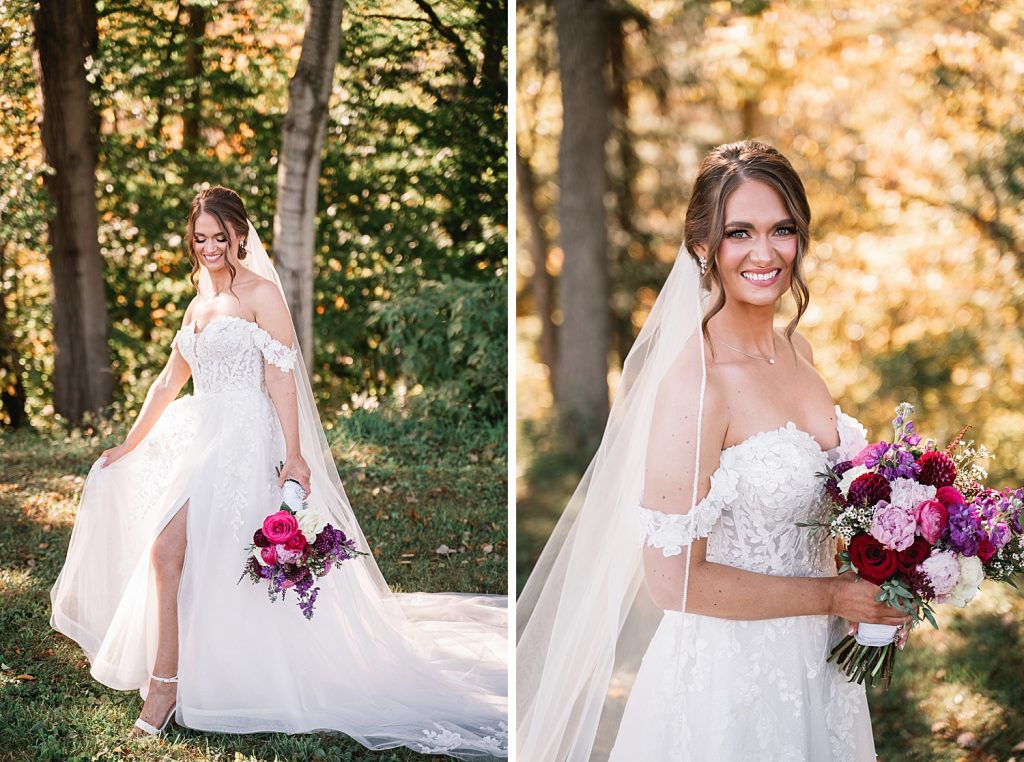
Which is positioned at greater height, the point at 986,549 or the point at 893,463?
the point at 893,463

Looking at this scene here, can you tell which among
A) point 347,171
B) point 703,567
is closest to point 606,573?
point 703,567

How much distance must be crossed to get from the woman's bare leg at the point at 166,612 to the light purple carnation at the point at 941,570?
2.69 meters

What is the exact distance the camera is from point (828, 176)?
7555 mm

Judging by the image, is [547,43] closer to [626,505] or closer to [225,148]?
[225,148]

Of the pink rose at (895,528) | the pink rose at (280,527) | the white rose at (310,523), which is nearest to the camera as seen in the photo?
the pink rose at (895,528)

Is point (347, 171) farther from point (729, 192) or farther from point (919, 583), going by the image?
point (919, 583)

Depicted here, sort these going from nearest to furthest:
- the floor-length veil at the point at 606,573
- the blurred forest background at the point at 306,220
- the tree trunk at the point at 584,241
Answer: the floor-length veil at the point at 606,573, the blurred forest background at the point at 306,220, the tree trunk at the point at 584,241

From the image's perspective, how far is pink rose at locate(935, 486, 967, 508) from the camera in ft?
7.37

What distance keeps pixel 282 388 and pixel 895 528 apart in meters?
2.43

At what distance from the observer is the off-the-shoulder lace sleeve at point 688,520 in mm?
2271

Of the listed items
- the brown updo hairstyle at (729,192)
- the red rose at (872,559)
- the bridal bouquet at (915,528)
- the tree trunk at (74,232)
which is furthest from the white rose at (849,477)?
the tree trunk at (74,232)

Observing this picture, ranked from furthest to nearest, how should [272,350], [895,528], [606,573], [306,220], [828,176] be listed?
[828,176], [306,220], [272,350], [606,573], [895,528]

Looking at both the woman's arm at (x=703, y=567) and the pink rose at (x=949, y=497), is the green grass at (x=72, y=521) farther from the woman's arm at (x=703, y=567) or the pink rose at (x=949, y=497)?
the pink rose at (x=949, y=497)

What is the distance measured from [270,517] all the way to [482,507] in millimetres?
3142
